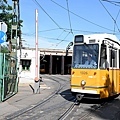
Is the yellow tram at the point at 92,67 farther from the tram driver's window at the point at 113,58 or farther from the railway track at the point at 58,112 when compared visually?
the railway track at the point at 58,112

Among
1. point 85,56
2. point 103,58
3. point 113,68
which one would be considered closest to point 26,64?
point 113,68

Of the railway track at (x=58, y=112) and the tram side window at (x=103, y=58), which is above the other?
the tram side window at (x=103, y=58)

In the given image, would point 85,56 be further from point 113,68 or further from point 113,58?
point 113,68

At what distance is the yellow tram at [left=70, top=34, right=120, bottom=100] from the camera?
14.2m

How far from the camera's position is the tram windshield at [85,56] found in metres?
14.4

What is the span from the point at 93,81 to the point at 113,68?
2082 millimetres

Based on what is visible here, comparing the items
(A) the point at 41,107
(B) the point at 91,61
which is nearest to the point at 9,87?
(A) the point at 41,107

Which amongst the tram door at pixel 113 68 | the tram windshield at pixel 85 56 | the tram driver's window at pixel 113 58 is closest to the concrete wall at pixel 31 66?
the tram door at pixel 113 68

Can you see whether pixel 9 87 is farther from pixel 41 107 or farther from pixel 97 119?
pixel 97 119

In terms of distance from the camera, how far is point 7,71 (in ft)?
56.2

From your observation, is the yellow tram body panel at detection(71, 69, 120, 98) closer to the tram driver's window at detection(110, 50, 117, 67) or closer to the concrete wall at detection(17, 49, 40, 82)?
the tram driver's window at detection(110, 50, 117, 67)

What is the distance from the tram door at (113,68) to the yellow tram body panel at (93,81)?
36 centimetres

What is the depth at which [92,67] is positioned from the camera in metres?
14.3

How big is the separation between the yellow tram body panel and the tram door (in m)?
0.36
